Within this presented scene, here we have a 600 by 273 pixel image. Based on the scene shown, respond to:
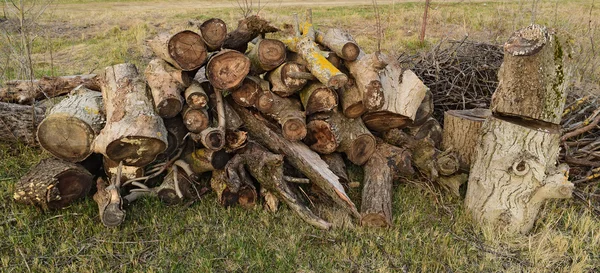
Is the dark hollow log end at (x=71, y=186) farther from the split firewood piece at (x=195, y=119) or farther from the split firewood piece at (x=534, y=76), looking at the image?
the split firewood piece at (x=534, y=76)

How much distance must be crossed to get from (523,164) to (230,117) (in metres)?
2.76

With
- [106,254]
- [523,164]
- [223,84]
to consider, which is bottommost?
[106,254]

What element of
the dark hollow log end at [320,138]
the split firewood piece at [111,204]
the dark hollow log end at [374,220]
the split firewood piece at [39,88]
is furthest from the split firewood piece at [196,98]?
the split firewood piece at [39,88]

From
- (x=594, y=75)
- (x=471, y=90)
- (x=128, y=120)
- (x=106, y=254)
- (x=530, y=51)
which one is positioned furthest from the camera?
(x=594, y=75)

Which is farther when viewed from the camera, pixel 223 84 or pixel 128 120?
pixel 223 84

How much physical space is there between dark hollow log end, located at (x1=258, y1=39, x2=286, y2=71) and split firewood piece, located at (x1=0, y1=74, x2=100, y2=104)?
2495 millimetres

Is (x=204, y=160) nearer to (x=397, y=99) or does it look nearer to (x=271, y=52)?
(x=271, y=52)

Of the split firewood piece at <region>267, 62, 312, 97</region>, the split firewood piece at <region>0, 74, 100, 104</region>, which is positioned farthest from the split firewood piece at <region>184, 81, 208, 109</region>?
the split firewood piece at <region>0, 74, 100, 104</region>

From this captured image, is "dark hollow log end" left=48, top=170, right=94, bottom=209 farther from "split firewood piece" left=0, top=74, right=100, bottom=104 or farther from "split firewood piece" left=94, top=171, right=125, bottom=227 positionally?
"split firewood piece" left=0, top=74, right=100, bottom=104

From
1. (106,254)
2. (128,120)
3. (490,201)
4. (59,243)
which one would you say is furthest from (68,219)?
(490,201)

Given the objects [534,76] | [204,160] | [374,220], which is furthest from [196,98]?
[534,76]

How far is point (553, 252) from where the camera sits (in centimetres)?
349

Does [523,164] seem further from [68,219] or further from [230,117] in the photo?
Answer: [68,219]

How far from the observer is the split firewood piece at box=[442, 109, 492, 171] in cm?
437
